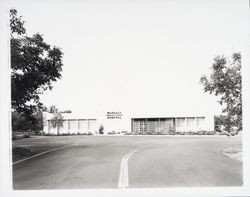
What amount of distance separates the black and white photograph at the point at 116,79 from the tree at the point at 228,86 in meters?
0.03

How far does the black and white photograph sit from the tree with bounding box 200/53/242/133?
0.03 meters

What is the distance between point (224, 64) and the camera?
739cm

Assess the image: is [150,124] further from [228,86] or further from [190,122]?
[228,86]

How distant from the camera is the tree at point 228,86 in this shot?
717 centimetres

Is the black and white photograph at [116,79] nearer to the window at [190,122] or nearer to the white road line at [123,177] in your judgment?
the white road line at [123,177]

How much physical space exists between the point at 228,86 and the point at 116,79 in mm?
3445

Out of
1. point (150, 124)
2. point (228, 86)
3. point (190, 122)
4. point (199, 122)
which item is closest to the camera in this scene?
point (228, 86)

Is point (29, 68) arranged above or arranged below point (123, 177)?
above

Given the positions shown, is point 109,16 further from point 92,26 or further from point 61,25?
point 61,25

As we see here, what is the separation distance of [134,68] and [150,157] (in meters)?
3.09

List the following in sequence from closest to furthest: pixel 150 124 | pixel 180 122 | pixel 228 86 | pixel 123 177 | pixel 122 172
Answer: pixel 123 177, pixel 122 172, pixel 228 86, pixel 180 122, pixel 150 124

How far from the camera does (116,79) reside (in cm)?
777

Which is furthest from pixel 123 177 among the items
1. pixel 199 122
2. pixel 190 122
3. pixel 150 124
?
pixel 190 122

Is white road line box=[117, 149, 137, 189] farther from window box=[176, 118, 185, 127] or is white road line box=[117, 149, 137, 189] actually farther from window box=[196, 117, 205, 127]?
window box=[196, 117, 205, 127]
